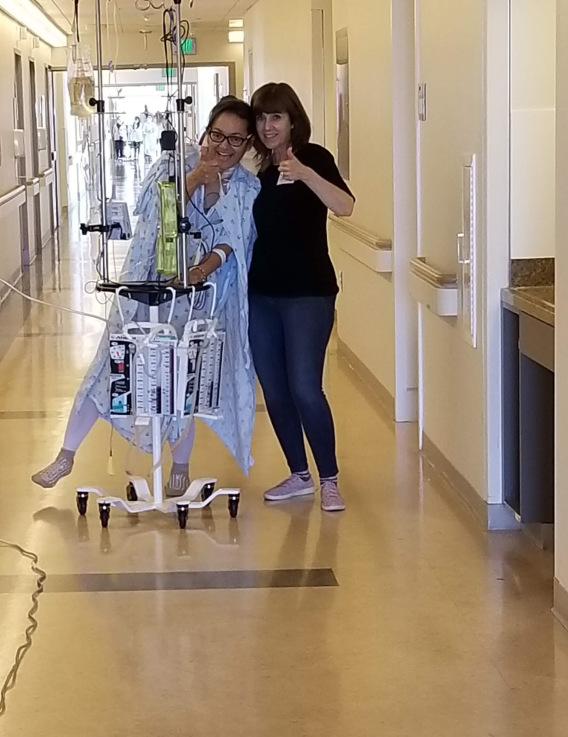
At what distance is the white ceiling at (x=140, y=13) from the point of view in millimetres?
13789

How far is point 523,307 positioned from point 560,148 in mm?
759

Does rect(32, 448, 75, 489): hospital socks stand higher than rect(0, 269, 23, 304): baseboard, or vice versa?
rect(0, 269, 23, 304): baseboard

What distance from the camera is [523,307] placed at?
13.1ft

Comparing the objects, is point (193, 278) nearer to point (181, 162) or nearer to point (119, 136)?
point (181, 162)

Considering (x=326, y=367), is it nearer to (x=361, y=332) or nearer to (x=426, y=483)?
(x=361, y=332)

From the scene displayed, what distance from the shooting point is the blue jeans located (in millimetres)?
4535

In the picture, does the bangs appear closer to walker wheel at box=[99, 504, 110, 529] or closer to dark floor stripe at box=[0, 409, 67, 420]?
walker wheel at box=[99, 504, 110, 529]

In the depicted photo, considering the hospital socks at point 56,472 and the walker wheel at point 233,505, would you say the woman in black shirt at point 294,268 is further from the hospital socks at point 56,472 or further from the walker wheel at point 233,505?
the hospital socks at point 56,472

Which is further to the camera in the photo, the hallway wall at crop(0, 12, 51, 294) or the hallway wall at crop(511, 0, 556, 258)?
the hallway wall at crop(0, 12, 51, 294)

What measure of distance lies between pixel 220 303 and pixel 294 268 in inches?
12.9

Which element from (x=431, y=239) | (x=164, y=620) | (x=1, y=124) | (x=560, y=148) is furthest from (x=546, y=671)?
(x=1, y=124)

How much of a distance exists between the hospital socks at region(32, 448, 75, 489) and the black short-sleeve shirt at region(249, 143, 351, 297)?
3.27 ft

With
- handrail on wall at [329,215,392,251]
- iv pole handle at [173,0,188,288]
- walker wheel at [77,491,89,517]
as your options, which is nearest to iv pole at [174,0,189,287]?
iv pole handle at [173,0,188,288]

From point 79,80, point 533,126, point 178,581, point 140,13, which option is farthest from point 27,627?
point 140,13
